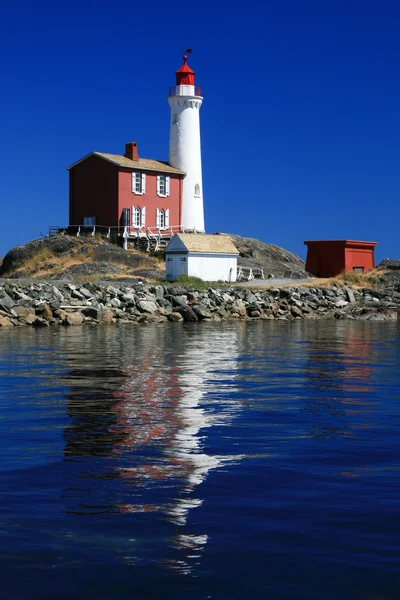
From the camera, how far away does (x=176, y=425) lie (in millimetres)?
10141

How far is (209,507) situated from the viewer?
6609 millimetres

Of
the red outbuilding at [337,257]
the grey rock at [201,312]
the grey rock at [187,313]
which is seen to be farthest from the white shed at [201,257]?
the red outbuilding at [337,257]

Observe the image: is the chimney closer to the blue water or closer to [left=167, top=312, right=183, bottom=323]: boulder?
[left=167, top=312, right=183, bottom=323]: boulder

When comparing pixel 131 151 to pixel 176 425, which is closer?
pixel 176 425

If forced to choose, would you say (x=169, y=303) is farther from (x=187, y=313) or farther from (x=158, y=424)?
(x=158, y=424)

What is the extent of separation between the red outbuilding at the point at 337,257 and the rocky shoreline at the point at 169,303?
4.82 meters

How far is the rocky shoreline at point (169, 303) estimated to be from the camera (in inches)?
1214

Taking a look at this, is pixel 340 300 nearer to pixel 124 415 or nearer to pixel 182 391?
pixel 182 391

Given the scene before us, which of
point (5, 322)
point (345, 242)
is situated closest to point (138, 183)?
point (345, 242)

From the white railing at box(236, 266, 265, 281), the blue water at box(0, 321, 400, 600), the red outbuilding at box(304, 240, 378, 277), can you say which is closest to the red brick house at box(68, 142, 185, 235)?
the white railing at box(236, 266, 265, 281)

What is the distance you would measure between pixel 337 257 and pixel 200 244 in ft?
35.9

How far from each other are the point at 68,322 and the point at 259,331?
701 cm

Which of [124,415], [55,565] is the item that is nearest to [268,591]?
[55,565]

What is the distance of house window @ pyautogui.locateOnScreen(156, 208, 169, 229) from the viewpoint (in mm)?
49906
